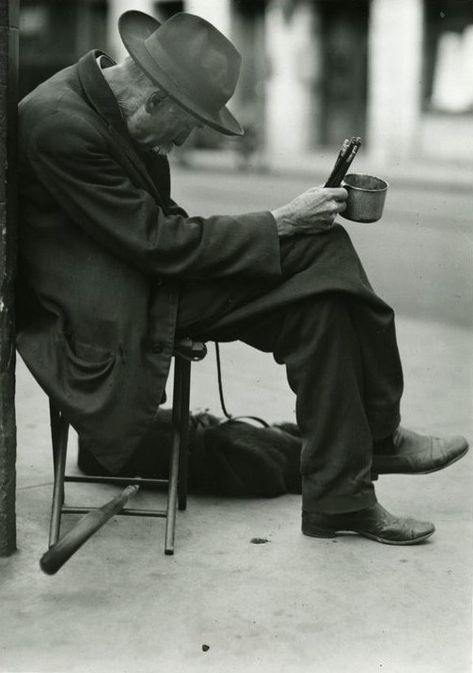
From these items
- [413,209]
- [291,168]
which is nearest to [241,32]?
[291,168]

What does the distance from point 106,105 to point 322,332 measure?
886 millimetres

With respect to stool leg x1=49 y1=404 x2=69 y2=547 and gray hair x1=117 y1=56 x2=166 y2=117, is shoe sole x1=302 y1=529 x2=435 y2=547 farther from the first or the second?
gray hair x1=117 y1=56 x2=166 y2=117

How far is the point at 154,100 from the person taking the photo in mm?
3422

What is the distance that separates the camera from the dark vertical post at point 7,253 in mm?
3176

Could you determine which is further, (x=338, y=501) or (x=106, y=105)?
(x=338, y=501)

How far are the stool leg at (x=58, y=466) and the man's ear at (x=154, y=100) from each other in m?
0.93

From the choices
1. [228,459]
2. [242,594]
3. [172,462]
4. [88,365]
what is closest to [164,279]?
[88,365]

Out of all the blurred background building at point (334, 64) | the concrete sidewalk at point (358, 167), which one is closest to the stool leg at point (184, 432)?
the concrete sidewalk at point (358, 167)

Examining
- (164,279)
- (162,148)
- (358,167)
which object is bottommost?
(358,167)

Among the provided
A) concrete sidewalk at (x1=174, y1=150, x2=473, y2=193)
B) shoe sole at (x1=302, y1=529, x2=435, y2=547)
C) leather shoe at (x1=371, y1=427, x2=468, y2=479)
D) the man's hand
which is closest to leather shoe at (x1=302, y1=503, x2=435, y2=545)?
shoe sole at (x1=302, y1=529, x2=435, y2=547)

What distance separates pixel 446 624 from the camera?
2955mm

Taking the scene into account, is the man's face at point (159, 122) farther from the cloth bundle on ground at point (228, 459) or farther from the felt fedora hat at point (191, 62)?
the cloth bundle on ground at point (228, 459)

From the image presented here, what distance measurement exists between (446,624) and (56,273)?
1.43 meters

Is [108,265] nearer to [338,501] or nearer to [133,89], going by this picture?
→ [133,89]
